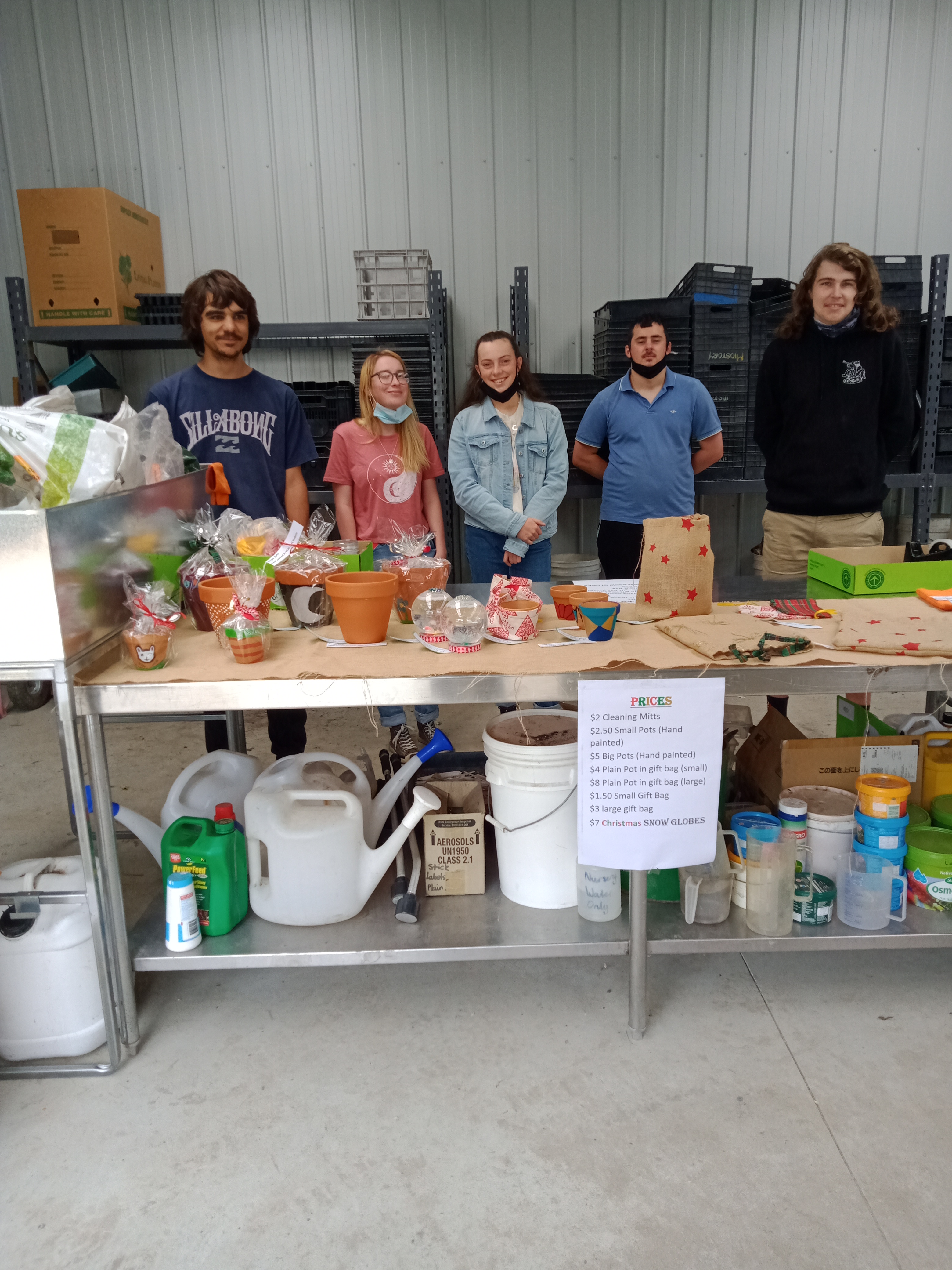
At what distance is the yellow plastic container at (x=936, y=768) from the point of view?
1905 mm

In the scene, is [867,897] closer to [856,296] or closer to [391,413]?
[856,296]

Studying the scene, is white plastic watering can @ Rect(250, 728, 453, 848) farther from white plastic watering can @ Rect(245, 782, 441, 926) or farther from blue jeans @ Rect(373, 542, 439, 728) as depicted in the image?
blue jeans @ Rect(373, 542, 439, 728)

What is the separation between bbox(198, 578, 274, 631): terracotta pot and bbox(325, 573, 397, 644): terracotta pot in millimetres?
121

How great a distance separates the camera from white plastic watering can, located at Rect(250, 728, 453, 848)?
1768mm

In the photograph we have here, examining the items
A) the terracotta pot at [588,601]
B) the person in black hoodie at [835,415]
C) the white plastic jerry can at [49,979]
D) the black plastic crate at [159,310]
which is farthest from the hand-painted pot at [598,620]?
the black plastic crate at [159,310]

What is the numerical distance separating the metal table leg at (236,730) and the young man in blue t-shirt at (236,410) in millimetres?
84

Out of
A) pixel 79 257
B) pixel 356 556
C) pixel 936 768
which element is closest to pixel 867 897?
pixel 936 768

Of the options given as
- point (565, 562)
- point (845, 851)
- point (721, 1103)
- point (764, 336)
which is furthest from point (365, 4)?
point (721, 1103)

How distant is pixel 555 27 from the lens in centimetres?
392

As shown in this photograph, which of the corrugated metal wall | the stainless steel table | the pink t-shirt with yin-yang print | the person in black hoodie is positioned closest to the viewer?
the stainless steel table

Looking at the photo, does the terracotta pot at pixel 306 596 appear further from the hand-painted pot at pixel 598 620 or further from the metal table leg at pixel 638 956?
the metal table leg at pixel 638 956

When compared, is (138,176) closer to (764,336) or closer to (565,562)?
(565,562)

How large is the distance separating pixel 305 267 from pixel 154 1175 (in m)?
3.78

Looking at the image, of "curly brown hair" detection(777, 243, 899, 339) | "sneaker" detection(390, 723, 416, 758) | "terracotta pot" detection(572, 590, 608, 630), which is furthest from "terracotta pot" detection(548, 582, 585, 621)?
"curly brown hair" detection(777, 243, 899, 339)
